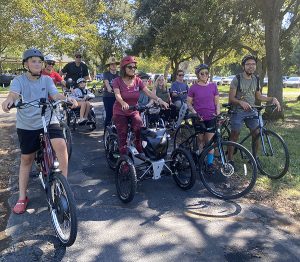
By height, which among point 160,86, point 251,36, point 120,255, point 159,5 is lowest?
point 120,255

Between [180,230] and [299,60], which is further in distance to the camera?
[299,60]

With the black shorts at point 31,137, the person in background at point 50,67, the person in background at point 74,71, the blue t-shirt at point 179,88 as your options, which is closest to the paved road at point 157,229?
the black shorts at point 31,137

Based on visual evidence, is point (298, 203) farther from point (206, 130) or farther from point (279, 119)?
point (279, 119)

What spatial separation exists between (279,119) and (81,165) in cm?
786

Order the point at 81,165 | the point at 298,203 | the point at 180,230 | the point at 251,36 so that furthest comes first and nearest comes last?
the point at 251,36 < the point at 81,165 < the point at 298,203 < the point at 180,230

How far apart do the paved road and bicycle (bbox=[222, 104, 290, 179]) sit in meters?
1.19

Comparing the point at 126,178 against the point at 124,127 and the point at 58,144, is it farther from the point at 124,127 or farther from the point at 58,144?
the point at 58,144

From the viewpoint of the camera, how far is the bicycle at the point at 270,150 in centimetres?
580

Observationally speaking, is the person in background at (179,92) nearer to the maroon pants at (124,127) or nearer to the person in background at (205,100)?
the person in background at (205,100)

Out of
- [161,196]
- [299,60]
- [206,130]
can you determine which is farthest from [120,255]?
[299,60]

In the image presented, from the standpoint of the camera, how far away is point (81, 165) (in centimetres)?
692

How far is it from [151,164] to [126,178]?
15.9 inches

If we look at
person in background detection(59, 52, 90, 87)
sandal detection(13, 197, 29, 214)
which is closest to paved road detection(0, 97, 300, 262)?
sandal detection(13, 197, 29, 214)

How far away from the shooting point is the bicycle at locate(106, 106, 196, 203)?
5.03 meters
